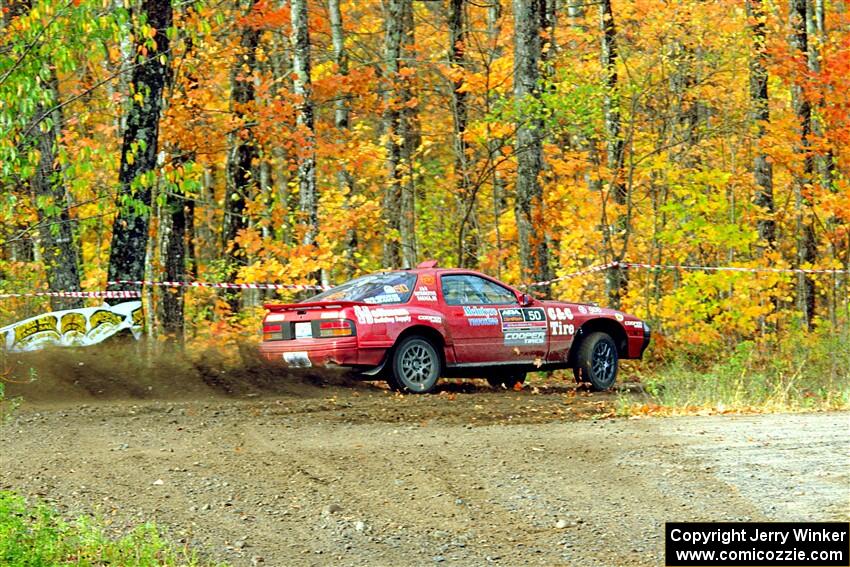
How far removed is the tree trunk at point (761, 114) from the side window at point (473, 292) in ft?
31.3

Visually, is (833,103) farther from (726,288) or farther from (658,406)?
(658,406)

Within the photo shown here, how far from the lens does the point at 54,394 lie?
569 inches

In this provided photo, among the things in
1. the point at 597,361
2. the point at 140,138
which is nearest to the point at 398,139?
the point at 140,138

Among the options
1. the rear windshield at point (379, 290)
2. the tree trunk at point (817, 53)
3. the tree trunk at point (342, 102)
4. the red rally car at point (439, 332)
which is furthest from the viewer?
the tree trunk at point (817, 53)

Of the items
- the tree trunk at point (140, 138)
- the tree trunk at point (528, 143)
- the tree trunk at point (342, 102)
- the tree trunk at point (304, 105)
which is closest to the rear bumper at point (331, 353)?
the tree trunk at point (140, 138)

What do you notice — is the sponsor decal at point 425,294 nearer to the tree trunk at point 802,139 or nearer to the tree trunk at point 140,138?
the tree trunk at point 140,138

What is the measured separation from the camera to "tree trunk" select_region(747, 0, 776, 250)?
2361cm

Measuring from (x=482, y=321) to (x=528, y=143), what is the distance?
230 inches

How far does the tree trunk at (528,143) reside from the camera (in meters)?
20.6

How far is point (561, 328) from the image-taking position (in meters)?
16.4

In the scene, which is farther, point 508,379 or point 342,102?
point 342,102

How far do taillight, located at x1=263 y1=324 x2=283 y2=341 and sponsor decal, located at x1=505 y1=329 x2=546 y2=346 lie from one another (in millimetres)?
2920

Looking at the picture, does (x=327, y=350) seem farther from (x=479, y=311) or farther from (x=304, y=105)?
(x=304, y=105)

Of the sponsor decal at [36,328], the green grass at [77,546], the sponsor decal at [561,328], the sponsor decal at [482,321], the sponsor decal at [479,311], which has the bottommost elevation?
the green grass at [77,546]
